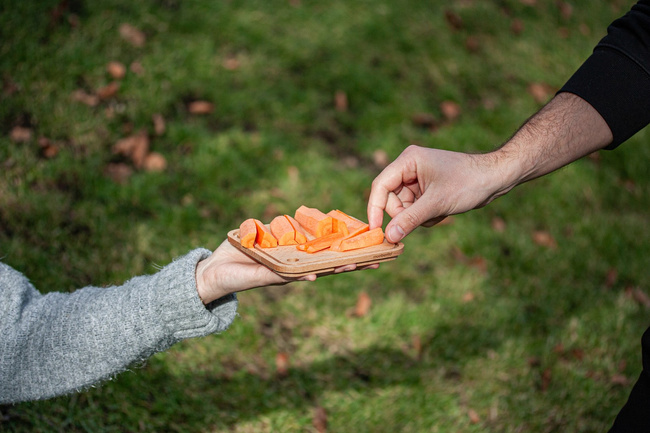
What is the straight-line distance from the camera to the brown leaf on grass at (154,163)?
4082mm

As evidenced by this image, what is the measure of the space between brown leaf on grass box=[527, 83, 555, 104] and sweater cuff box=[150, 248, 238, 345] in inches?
192

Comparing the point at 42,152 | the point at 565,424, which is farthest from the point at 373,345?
the point at 42,152

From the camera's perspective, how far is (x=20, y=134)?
384 cm

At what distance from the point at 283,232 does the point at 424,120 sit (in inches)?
125

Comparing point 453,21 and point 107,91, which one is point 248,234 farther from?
point 453,21

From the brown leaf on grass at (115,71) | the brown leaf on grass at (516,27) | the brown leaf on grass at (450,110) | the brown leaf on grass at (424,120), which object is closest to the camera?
the brown leaf on grass at (115,71)

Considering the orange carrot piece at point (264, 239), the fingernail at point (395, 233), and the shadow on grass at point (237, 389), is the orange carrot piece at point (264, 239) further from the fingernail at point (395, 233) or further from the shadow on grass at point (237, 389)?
the shadow on grass at point (237, 389)

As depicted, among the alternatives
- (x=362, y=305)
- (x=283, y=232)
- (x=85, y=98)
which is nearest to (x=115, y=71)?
(x=85, y=98)

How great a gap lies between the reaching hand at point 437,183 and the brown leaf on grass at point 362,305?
1.55 m

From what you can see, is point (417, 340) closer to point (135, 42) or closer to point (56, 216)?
point (56, 216)

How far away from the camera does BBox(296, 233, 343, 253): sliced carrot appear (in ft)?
7.47

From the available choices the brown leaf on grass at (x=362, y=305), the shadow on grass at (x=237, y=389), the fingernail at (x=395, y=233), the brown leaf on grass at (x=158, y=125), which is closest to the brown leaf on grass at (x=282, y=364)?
the shadow on grass at (x=237, y=389)

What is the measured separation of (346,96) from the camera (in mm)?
5141

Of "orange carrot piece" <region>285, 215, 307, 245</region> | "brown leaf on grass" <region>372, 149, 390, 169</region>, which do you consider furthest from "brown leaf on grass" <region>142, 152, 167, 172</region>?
"orange carrot piece" <region>285, 215, 307, 245</region>
